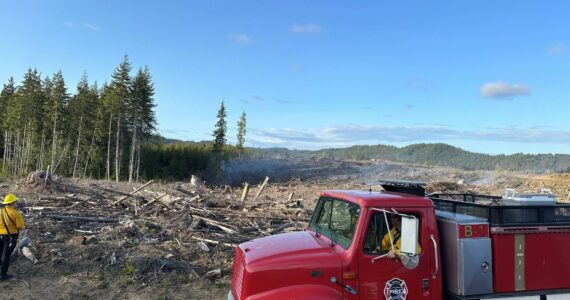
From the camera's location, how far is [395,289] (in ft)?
17.2

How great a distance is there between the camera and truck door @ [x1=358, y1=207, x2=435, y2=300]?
520cm

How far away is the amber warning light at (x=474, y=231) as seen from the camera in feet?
18.0

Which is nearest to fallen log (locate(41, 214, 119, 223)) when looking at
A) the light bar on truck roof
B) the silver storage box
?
the light bar on truck roof

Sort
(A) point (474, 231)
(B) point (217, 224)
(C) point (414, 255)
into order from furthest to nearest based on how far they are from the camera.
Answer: (B) point (217, 224)
(A) point (474, 231)
(C) point (414, 255)

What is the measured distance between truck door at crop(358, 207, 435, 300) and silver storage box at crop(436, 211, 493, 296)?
0.39m

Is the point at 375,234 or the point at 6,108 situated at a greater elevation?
the point at 6,108

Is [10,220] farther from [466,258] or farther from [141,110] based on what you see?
[141,110]

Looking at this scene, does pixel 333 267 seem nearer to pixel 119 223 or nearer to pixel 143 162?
pixel 119 223

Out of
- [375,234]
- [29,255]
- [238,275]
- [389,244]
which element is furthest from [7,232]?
[389,244]

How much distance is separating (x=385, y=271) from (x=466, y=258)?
1090 mm

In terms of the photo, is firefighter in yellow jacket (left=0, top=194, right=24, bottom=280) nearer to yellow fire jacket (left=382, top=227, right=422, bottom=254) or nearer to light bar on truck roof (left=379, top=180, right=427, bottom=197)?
light bar on truck roof (left=379, top=180, right=427, bottom=197)

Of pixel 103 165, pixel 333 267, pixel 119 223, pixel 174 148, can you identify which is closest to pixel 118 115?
pixel 103 165

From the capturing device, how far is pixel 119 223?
14055 mm

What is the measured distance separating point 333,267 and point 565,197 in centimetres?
2921
